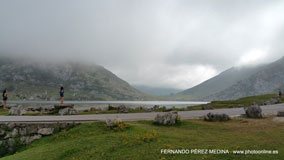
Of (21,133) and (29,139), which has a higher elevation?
(21,133)

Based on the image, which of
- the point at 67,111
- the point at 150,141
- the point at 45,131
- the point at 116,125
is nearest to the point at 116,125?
the point at 116,125

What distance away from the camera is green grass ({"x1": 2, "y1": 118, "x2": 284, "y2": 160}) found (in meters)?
26.3

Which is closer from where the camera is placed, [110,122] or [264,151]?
[264,151]

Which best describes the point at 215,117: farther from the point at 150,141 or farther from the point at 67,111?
the point at 67,111

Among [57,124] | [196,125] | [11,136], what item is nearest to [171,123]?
[196,125]

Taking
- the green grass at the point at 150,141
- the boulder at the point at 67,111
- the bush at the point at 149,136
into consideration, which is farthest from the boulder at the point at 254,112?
the boulder at the point at 67,111

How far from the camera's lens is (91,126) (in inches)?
1378

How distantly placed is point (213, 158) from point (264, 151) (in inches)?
167

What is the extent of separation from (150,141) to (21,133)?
49.6ft

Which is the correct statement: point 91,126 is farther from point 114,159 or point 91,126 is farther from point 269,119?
point 269,119

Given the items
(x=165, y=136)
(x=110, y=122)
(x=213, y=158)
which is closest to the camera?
(x=213, y=158)

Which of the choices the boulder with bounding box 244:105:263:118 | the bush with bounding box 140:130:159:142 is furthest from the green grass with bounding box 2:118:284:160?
the boulder with bounding box 244:105:263:118

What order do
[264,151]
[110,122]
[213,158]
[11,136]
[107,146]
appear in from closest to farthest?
[213,158], [264,151], [107,146], [110,122], [11,136]

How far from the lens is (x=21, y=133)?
3672 centimetres
